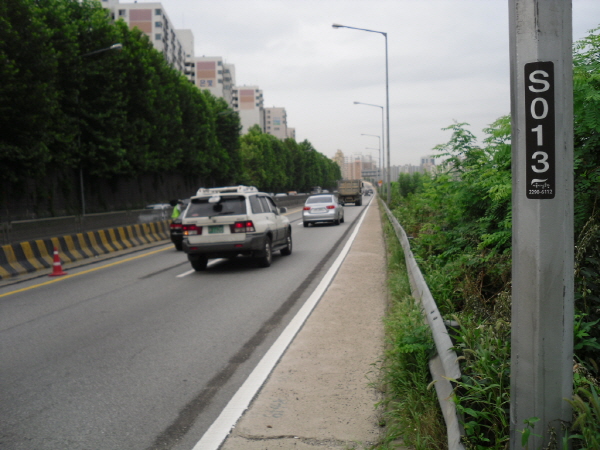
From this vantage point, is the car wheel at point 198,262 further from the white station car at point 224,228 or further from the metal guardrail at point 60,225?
the metal guardrail at point 60,225

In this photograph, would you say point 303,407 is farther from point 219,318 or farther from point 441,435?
point 219,318

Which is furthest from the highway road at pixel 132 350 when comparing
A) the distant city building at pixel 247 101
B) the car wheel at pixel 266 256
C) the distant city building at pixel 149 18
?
the distant city building at pixel 247 101

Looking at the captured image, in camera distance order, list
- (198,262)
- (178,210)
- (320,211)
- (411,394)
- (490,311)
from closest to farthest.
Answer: (411,394) < (490,311) < (198,262) < (178,210) < (320,211)

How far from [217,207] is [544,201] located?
1091 centimetres

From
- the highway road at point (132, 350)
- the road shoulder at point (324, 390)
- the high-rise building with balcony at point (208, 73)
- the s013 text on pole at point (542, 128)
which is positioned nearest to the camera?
the s013 text on pole at point (542, 128)

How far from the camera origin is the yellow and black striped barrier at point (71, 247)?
47.2 ft

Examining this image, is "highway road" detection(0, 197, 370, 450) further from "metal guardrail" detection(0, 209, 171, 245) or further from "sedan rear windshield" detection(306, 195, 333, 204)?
"sedan rear windshield" detection(306, 195, 333, 204)

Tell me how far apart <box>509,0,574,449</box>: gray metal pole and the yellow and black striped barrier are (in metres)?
13.3

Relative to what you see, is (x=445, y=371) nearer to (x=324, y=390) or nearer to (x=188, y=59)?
(x=324, y=390)

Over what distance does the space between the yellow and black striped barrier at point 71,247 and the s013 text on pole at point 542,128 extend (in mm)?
13362

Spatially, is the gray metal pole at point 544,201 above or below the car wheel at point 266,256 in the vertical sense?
above

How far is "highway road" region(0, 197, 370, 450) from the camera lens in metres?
4.43

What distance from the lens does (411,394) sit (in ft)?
14.0

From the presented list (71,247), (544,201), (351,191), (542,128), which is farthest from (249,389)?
(351,191)
